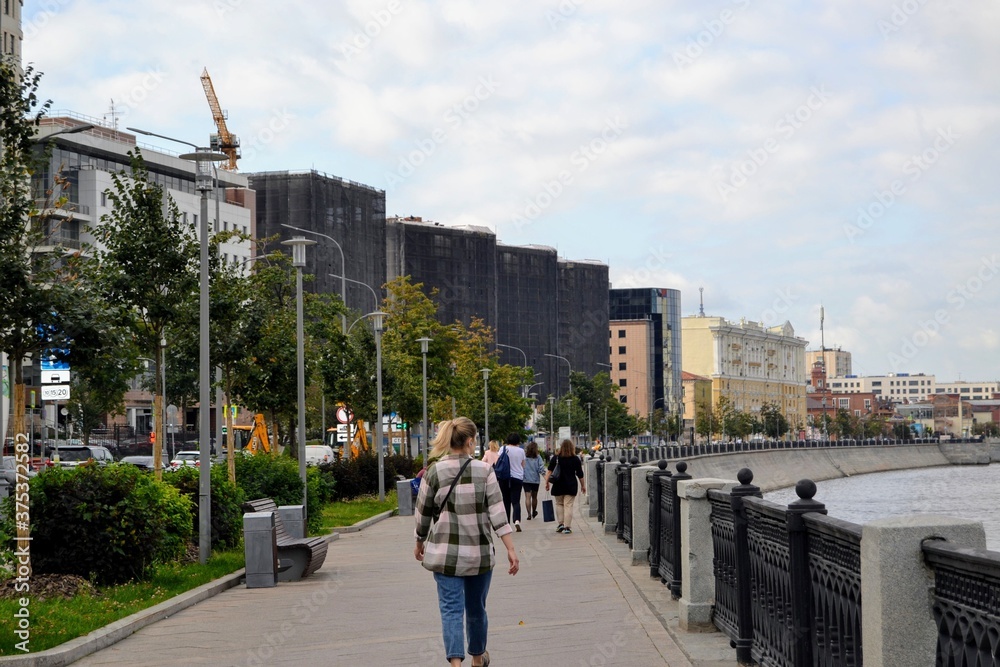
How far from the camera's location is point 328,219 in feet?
351

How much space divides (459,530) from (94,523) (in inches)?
257

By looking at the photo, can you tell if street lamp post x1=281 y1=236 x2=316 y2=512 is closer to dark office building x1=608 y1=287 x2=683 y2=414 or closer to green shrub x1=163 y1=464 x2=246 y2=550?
green shrub x1=163 y1=464 x2=246 y2=550

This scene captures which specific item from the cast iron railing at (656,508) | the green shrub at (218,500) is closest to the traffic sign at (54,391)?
the green shrub at (218,500)

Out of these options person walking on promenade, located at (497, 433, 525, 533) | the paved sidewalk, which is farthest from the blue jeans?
person walking on promenade, located at (497, 433, 525, 533)

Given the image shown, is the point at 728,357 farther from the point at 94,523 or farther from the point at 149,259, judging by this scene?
the point at 94,523

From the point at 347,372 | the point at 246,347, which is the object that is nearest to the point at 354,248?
the point at 347,372

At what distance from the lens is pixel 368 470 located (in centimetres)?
3759

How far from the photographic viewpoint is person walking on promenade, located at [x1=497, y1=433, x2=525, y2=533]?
24.5 meters

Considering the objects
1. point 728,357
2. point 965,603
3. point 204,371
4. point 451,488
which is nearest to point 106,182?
point 204,371

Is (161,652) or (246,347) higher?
(246,347)

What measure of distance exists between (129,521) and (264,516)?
1.95 m

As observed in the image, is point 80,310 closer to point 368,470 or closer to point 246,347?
point 246,347

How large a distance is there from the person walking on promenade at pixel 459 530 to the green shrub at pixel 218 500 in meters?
10.4

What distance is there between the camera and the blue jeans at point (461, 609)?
27.9 ft
